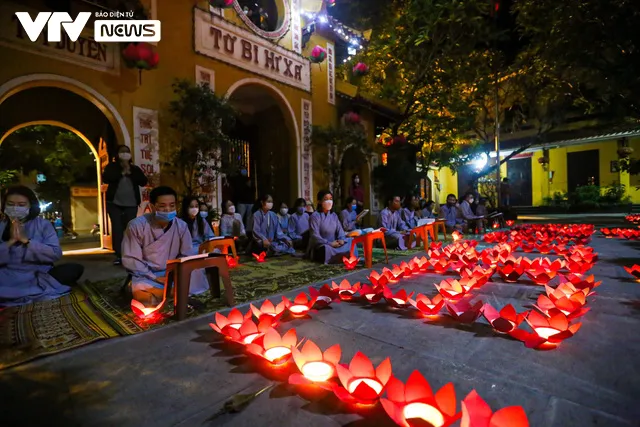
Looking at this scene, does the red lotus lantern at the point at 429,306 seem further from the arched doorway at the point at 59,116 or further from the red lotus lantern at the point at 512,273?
the arched doorway at the point at 59,116

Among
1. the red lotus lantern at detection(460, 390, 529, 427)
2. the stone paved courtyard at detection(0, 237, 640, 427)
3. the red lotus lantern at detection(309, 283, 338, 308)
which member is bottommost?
the stone paved courtyard at detection(0, 237, 640, 427)

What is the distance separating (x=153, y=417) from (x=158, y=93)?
7094mm

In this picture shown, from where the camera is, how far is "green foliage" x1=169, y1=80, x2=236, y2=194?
A: 683 centimetres

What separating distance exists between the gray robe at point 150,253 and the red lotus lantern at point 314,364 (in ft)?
6.39

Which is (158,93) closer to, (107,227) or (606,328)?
(107,227)

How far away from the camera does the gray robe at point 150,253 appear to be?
306cm

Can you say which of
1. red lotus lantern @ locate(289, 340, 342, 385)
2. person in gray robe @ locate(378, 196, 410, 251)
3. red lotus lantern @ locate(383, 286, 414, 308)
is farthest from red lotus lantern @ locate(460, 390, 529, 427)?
person in gray robe @ locate(378, 196, 410, 251)

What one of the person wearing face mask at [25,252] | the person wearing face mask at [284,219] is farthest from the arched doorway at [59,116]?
the person wearing face mask at [25,252]

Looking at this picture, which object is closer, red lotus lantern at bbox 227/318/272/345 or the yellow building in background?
red lotus lantern at bbox 227/318/272/345

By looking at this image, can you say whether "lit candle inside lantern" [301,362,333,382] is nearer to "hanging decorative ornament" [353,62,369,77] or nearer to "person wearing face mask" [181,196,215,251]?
"person wearing face mask" [181,196,215,251]

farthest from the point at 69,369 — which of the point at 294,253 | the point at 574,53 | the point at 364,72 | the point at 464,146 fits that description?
the point at 464,146

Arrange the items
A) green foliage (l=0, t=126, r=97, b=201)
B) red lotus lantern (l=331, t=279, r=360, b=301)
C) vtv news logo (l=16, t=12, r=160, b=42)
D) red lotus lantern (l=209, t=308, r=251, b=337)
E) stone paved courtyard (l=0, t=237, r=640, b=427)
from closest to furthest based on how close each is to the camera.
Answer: stone paved courtyard (l=0, t=237, r=640, b=427), red lotus lantern (l=209, t=308, r=251, b=337), red lotus lantern (l=331, t=279, r=360, b=301), vtv news logo (l=16, t=12, r=160, b=42), green foliage (l=0, t=126, r=97, b=201)

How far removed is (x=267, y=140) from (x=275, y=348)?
33.0 ft

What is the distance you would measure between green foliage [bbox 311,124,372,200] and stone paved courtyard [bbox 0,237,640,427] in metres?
8.25
